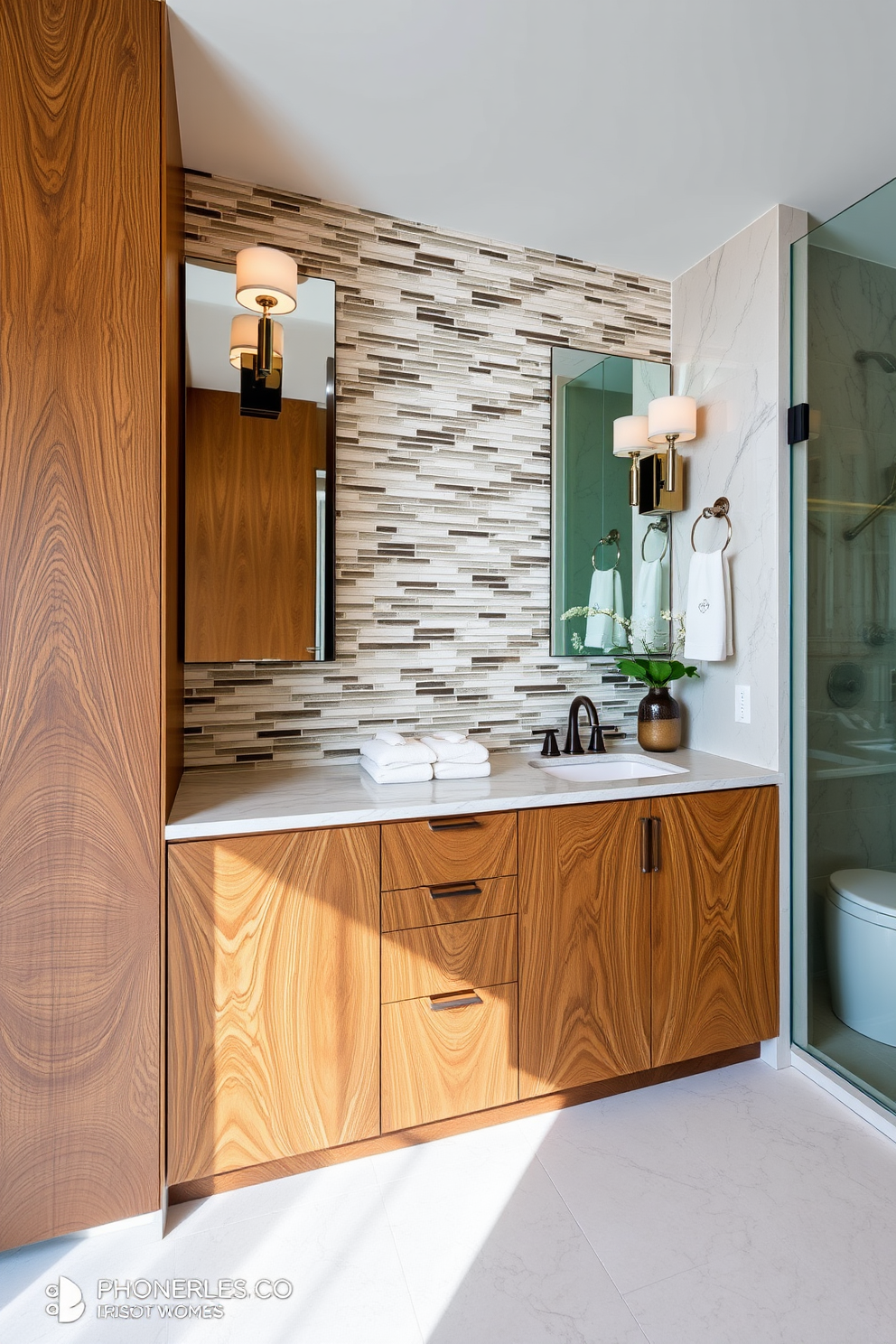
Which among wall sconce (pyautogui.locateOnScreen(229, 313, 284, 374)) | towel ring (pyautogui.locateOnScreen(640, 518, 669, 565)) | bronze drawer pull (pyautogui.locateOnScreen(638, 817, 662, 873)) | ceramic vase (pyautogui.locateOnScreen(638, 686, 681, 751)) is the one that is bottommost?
bronze drawer pull (pyautogui.locateOnScreen(638, 817, 662, 873))

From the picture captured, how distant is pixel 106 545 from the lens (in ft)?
4.76

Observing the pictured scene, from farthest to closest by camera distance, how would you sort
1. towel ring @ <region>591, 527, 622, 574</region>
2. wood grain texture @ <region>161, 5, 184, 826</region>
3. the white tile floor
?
towel ring @ <region>591, 527, 622, 574</region>, wood grain texture @ <region>161, 5, 184, 826</region>, the white tile floor

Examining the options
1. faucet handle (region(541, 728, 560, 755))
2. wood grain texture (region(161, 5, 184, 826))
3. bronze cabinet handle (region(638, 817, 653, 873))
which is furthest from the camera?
faucet handle (region(541, 728, 560, 755))

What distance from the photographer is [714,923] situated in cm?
208

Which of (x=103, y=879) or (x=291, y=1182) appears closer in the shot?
(x=103, y=879)

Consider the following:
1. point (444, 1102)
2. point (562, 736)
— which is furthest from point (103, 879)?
point (562, 736)

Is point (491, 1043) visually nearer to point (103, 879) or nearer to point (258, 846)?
point (258, 846)

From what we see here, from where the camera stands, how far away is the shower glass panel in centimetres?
189

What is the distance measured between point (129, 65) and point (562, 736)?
2.13m

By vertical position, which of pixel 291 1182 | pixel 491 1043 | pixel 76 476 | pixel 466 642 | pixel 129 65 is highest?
pixel 129 65

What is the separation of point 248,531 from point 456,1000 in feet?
4.57

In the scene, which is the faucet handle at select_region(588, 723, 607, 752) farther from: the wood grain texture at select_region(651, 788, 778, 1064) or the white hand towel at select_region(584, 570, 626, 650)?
the wood grain texture at select_region(651, 788, 778, 1064)

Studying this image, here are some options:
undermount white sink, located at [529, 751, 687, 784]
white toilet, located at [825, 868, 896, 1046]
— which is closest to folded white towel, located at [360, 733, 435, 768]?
undermount white sink, located at [529, 751, 687, 784]

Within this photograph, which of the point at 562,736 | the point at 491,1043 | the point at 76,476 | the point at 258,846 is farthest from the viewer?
the point at 562,736
